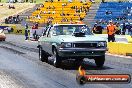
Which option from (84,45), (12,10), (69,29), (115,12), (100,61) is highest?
(69,29)

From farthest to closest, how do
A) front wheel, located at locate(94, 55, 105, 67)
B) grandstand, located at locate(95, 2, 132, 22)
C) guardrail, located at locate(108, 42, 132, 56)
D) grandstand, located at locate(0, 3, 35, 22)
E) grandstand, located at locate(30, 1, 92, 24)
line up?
grandstand, located at locate(0, 3, 35, 22), grandstand, located at locate(30, 1, 92, 24), grandstand, located at locate(95, 2, 132, 22), guardrail, located at locate(108, 42, 132, 56), front wheel, located at locate(94, 55, 105, 67)

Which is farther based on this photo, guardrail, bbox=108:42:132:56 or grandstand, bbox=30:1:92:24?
grandstand, bbox=30:1:92:24

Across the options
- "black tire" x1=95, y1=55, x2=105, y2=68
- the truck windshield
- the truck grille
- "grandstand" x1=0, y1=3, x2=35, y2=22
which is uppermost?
the truck windshield

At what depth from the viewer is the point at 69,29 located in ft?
53.7

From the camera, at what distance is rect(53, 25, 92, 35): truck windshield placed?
1620 cm

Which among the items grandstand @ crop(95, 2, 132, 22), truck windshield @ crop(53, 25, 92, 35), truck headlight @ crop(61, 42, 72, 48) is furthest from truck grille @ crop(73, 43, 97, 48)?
grandstand @ crop(95, 2, 132, 22)

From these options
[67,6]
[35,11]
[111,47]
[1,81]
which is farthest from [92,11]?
[1,81]

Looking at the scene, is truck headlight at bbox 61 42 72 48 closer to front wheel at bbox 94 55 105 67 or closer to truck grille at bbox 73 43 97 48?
truck grille at bbox 73 43 97 48

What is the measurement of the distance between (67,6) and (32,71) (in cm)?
5418

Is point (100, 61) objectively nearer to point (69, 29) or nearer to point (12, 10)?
point (69, 29)

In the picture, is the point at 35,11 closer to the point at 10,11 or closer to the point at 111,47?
the point at 10,11

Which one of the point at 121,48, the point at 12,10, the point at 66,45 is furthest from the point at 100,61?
the point at 12,10

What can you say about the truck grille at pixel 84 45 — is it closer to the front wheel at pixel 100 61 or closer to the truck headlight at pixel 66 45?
the truck headlight at pixel 66 45

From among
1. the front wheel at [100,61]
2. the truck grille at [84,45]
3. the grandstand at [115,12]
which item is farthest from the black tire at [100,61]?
the grandstand at [115,12]
